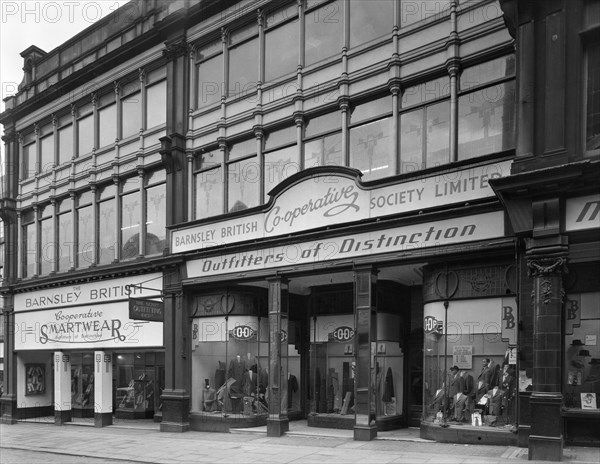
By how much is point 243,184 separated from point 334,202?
13.1 feet

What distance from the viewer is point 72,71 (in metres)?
25.0

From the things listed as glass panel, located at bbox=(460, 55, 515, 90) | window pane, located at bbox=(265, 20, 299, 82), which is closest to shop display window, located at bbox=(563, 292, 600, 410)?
glass panel, located at bbox=(460, 55, 515, 90)

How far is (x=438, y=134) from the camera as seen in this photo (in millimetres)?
15055

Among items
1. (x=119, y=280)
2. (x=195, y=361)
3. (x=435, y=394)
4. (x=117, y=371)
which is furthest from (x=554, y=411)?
(x=117, y=371)

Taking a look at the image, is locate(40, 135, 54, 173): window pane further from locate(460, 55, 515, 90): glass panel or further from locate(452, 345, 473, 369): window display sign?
locate(452, 345, 473, 369): window display sign

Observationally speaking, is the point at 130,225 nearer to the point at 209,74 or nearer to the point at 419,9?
the point at 209,74

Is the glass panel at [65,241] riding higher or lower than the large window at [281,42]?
lower

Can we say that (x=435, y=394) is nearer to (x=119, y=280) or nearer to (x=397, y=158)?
(x=397, y=158)

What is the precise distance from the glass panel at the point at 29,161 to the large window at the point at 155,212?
858 cm

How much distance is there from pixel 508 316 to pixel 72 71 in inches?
778

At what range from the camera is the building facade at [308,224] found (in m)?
12.8

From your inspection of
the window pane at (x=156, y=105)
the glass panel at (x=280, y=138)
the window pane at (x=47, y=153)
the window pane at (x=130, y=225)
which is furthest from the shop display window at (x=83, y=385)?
the glass panel at (x=280, y=138)

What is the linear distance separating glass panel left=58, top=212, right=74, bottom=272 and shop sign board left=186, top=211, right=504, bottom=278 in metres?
7.71

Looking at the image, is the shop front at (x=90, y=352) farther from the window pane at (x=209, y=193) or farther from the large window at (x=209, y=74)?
the large window at (x=209, y=74)
